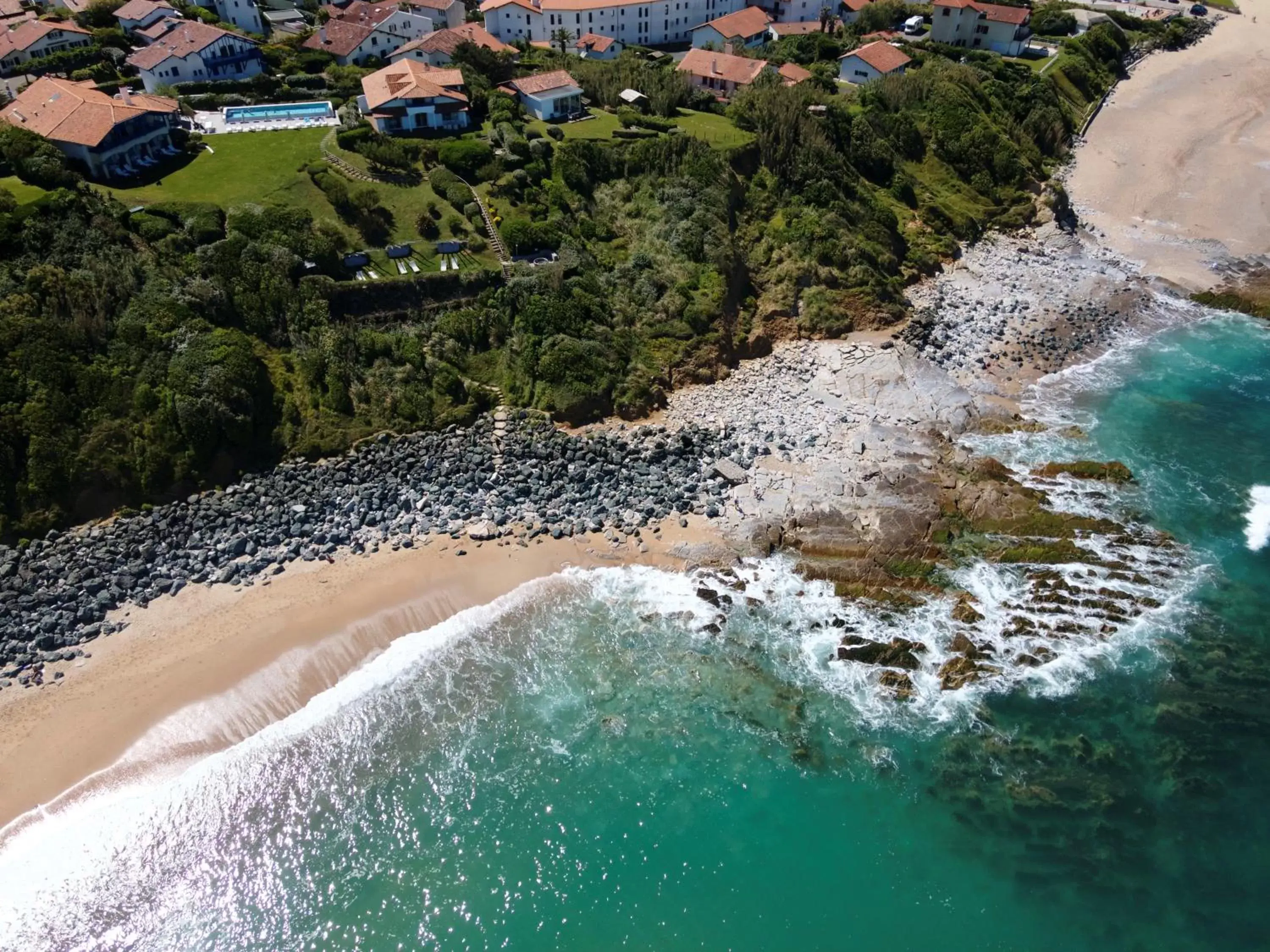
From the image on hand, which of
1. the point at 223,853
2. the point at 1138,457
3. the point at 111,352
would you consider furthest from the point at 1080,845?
the point at 111,352

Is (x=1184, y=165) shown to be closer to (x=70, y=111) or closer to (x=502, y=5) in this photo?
(x=502, y=5)

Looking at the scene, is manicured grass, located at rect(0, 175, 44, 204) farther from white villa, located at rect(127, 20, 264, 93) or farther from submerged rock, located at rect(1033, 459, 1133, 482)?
submerged rock, located at rect(1033, 459, 1133, 482)

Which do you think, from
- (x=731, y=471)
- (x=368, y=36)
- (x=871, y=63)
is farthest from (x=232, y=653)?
(x=871, y=63)

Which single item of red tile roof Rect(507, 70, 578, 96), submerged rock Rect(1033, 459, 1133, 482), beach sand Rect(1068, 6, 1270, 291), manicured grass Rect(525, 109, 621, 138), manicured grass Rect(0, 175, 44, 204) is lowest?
submerged rock Rect(1033, 459, 1133, 482)

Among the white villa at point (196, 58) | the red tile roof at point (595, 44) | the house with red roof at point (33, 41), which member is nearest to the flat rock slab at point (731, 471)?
the white villa at point (196, 58)

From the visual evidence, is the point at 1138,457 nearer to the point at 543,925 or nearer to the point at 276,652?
the point at 543,925

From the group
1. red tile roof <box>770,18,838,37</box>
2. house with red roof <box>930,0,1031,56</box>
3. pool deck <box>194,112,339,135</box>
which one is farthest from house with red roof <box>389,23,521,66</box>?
house with red roof <box>930,0,1031,56</box>
